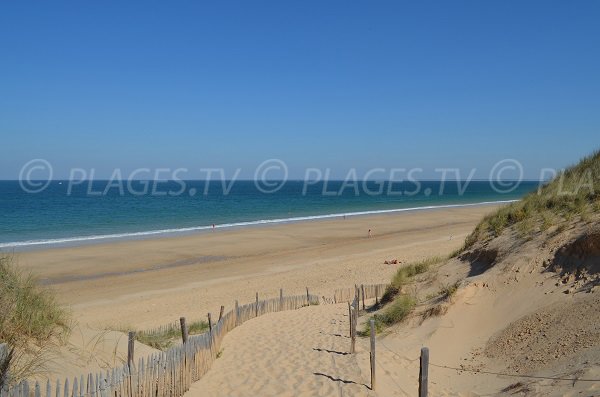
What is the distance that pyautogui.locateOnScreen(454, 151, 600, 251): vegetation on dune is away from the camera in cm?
1131

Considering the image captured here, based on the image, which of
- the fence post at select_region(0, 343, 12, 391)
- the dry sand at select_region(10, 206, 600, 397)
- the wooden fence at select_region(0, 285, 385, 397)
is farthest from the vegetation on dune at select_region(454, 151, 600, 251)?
the fence post at select_region(0, 343, 12, 391)

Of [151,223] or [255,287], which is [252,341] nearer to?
[255,287]

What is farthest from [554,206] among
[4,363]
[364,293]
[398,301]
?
[4,363]

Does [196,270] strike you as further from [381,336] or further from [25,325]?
[25,325]

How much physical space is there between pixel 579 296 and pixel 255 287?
15.4 meters

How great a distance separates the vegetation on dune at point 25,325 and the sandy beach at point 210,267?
8.23 meters

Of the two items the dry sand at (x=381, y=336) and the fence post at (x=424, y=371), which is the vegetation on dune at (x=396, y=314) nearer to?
the dry sand at (x=381, y=336)

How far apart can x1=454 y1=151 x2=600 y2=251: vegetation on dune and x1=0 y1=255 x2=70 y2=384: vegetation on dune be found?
32.1 ft

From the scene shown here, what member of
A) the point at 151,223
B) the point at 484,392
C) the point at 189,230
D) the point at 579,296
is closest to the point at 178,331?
the point at 484,392

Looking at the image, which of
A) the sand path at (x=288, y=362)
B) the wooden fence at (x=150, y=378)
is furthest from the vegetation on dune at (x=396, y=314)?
the wooden fence at (x=150, y=378)

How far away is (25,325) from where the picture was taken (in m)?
7.32

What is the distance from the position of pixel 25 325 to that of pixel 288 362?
477cm

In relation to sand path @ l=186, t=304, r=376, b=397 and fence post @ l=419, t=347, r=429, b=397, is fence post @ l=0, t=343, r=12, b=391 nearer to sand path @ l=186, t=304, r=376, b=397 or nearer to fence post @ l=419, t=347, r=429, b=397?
sand path @ l=186, t=304, r=376, b=397

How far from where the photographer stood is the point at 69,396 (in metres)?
5.91
